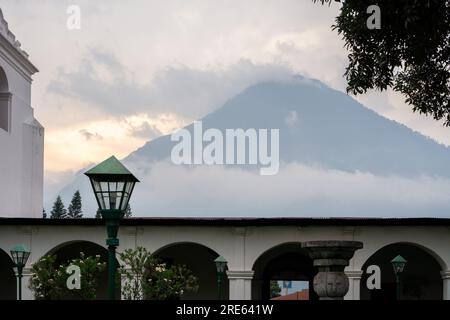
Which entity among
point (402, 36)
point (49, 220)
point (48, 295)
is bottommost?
point (48, 295)

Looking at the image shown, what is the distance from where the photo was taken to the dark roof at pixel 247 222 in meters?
27.1

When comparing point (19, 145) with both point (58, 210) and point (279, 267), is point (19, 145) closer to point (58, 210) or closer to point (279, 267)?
point (279, 267)

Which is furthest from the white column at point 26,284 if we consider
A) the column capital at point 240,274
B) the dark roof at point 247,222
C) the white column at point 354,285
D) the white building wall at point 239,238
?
the white column at point 354,285

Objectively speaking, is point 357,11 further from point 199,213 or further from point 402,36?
point 199,213

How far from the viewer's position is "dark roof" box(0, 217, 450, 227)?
27.1 m

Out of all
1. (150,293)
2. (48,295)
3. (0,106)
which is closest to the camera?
(150,293)

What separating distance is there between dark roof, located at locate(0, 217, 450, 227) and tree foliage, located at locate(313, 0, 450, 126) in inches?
338

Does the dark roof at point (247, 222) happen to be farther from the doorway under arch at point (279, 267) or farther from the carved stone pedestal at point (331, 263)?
the carved stone pedestal at point (331, 263)

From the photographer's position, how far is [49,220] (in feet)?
92.0

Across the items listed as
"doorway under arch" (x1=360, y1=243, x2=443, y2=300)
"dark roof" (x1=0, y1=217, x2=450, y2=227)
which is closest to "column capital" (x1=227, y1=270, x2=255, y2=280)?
"dark roof" (x1=0, y1=217, x2=450, y2=227)

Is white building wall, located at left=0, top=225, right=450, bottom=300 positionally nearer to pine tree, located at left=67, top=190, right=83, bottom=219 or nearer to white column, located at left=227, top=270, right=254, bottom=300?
white column, located at left=227, top=270, right=254, bottom=300
